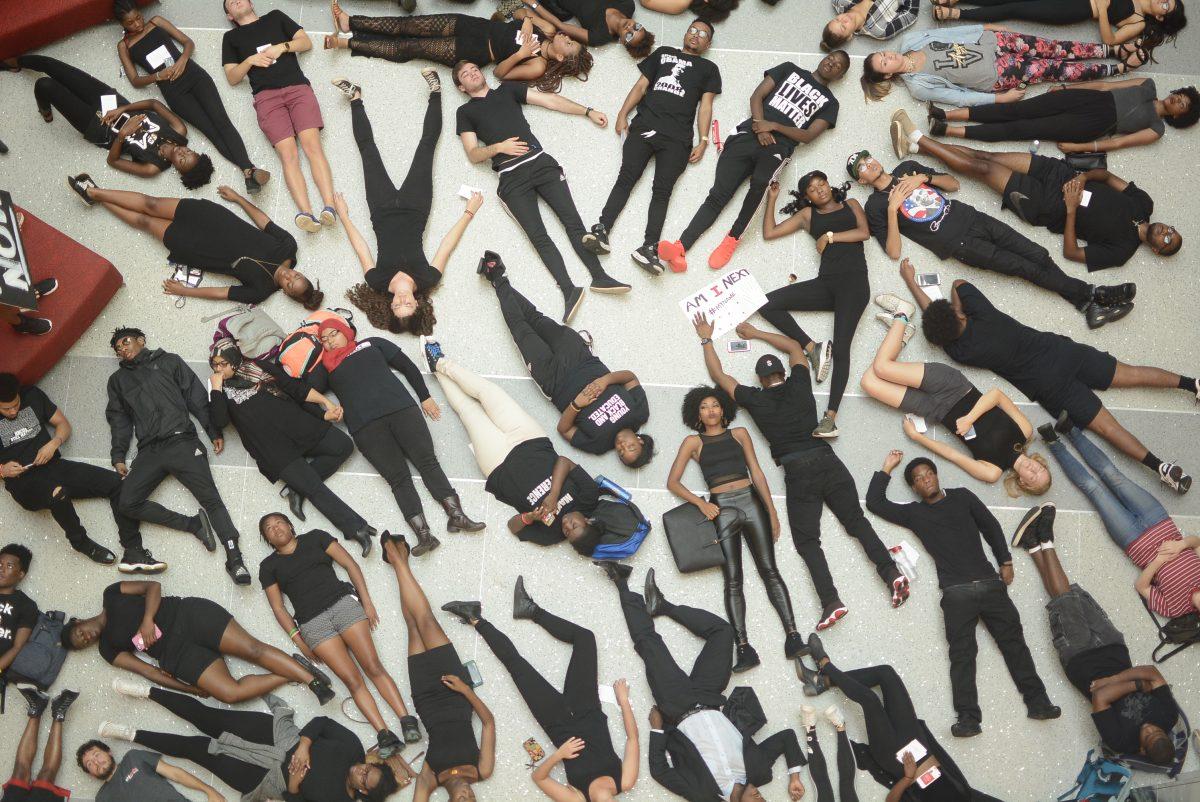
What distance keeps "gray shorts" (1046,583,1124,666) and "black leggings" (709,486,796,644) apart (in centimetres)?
166

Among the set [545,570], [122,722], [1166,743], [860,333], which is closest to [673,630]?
[545,570]

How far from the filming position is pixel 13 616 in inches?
232

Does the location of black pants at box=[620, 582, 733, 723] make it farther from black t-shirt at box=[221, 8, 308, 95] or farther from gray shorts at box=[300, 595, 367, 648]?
black t-shirt at box=[221, 8, 308, 95]

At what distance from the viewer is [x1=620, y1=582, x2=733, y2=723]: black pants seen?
5750 millimetres

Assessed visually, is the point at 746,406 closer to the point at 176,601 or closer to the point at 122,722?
the point at 176,601

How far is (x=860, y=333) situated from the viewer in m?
6.50

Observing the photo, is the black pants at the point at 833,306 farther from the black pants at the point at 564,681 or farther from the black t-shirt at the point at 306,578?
the black t-shirt at the point at 306,578

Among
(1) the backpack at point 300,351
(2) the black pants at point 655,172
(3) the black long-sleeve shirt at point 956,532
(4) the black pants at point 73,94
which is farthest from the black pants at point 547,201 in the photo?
(4) the black pants at point 73,94

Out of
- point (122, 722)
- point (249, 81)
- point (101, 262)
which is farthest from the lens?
point (249, 81)

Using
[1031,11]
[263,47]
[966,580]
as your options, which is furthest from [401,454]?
[1031,11]

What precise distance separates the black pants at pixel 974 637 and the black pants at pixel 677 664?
140cm

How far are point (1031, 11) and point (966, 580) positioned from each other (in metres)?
4.29

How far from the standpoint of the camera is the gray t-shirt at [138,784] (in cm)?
572

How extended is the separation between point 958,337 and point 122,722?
595cm
